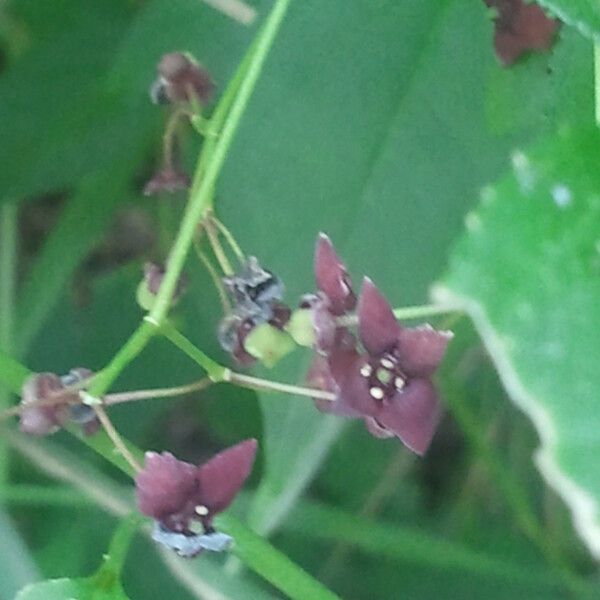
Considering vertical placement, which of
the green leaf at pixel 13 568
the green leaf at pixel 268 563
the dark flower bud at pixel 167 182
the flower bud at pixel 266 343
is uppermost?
the dark flower bud at pixel 167 182

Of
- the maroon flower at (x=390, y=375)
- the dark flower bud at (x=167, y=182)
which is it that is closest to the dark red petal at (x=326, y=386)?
the maroon flower at (x=390, y=375)

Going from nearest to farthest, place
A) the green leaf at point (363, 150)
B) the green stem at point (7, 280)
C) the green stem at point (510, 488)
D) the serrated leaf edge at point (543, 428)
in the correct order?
1. the serrated leaf edge at point (543, 428)
2. the green leaf at point (363, 150)
3. the green stem at point (7, 280)
4. the green stem at point (510, 488)

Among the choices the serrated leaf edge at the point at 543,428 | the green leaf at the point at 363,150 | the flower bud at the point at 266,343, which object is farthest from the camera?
the green leaf at the point at 363,150

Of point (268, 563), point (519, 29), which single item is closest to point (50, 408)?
point (268, 563)

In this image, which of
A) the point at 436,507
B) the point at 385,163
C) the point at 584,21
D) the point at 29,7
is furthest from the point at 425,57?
the point at 436,507

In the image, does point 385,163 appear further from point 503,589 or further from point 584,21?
point 503,589

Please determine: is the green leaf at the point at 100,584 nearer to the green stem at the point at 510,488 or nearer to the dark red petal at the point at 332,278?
the dark red petal at the point at 332,278
